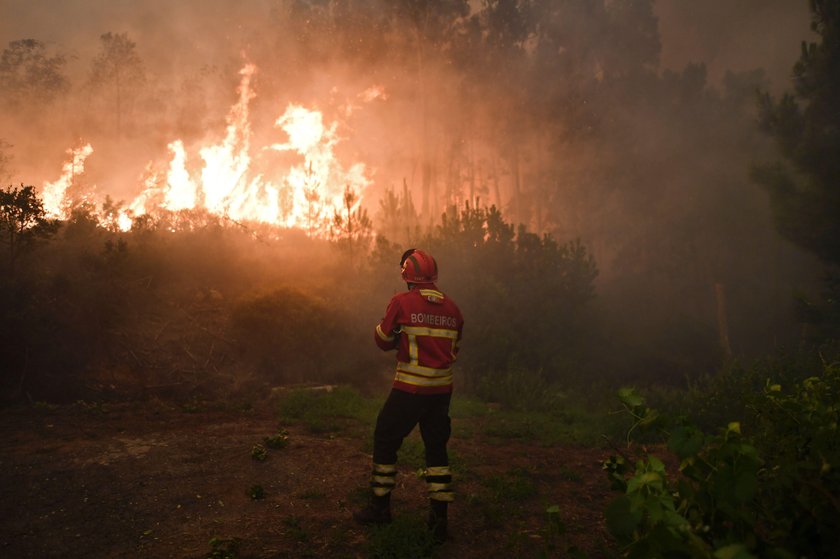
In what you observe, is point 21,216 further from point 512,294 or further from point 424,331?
point 512,294

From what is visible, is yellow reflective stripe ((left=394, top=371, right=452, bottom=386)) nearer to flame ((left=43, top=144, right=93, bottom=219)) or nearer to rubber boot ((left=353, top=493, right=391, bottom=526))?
rubber boot ((left=353, top=493, right=391, bottom=526))

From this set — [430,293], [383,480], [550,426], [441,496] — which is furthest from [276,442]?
[550,426]

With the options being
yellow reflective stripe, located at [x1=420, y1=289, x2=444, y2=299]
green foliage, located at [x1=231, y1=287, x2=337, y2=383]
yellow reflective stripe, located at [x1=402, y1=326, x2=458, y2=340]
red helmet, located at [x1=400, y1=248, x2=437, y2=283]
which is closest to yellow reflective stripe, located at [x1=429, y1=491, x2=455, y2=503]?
yellow reflective stripe, located at [x1=402, y1=326, x2=458, y2=340]

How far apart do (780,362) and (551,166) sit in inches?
1333

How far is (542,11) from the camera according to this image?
128ft

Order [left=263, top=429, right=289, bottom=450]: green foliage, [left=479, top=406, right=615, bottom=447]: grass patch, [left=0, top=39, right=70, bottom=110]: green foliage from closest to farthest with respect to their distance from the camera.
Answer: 1. [left=263, top=429, right=289, bottom=450]: green foliage
2. [left=479, top=406, right=615, bottom=447]: grass patch
3. [left=0, top=39, right=70, bottom=110]: green foliage

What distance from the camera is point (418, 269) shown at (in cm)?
454

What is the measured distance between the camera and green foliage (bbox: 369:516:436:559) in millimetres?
3805

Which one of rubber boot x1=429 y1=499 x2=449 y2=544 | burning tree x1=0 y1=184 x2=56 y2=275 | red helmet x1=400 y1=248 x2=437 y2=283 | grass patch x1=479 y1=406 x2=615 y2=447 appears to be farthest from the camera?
burning tree x1=0 y1=184 x2=56 y2=275

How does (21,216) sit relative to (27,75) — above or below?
below

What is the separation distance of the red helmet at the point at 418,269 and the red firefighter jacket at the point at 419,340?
17cm

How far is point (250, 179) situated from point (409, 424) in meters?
21.6

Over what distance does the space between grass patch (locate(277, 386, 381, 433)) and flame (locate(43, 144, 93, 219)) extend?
17.6 metres

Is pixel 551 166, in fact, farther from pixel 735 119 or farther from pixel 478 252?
pixel 478 252
